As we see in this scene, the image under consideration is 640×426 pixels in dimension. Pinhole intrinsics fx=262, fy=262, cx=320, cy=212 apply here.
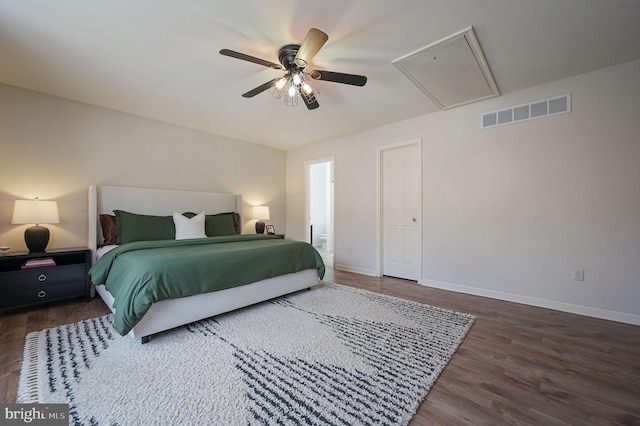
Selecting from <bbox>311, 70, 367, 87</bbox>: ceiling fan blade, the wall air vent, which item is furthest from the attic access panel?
<bbox>311, 70, 367, 87</bbox>: ceiling fan blade

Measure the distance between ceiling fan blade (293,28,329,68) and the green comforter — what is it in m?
1.78

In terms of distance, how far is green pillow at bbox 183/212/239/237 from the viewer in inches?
154

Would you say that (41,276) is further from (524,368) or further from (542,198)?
(542,198)

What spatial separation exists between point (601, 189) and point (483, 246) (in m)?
1.18

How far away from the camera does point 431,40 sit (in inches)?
83.0

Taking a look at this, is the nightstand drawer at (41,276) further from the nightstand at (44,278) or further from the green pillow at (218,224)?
Result: the green pillow at (218,224)

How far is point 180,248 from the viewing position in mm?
2773

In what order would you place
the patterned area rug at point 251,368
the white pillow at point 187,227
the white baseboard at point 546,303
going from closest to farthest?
the patterned area rug at point 251,368
the white baseboard at point 546,303
the white pillow at point 187,227

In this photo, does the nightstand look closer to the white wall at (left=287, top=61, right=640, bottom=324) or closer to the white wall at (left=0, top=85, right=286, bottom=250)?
the white wall at (left=0, top=85, right=286, bottom=250)

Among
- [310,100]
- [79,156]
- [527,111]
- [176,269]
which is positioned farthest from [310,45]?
[79,156]

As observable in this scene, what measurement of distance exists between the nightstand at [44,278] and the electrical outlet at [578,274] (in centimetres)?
522

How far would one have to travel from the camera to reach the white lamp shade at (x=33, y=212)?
2648mm

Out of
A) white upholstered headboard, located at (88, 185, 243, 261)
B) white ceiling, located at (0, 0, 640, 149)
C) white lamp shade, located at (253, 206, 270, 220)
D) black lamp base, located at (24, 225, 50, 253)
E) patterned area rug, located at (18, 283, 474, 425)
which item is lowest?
patterned area rug, located at (18, 283, 474, 425)

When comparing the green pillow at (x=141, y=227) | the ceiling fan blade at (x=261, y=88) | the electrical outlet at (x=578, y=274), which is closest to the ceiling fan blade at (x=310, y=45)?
the ceiling fan blade at (x=261, y=88)
